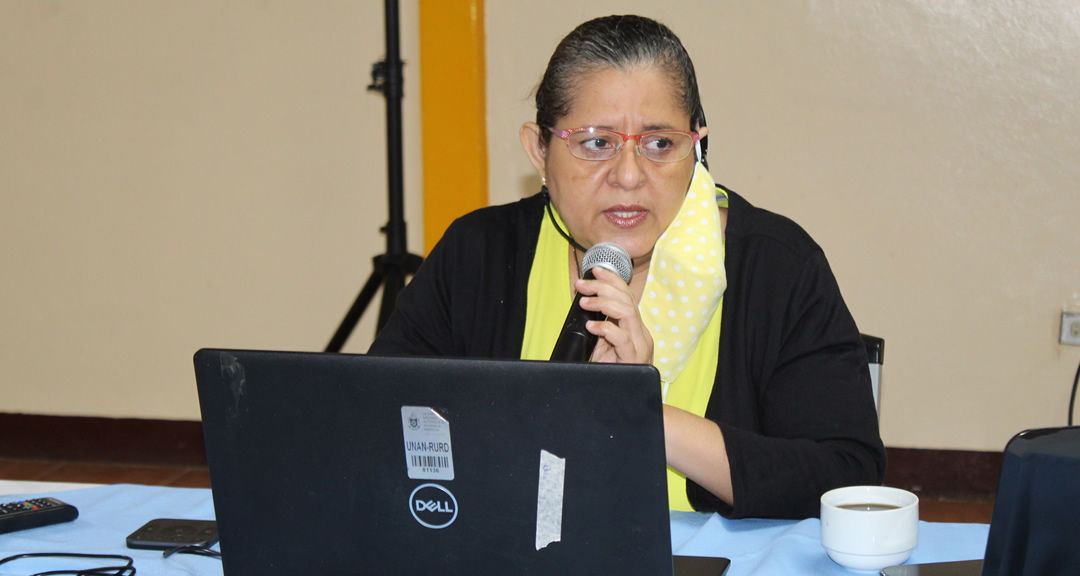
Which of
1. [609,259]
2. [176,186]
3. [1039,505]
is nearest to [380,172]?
[176,186]

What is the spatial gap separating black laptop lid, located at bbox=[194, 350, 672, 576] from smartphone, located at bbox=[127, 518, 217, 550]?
0.88 feet

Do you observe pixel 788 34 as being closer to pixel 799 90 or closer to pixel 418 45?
pixel 799 90

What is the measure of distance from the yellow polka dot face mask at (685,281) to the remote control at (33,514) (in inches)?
31.4

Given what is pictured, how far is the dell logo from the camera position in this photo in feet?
2.59

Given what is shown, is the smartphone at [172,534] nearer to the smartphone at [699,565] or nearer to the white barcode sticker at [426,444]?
the white barcode sticker at [426,444]

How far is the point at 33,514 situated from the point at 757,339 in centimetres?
98

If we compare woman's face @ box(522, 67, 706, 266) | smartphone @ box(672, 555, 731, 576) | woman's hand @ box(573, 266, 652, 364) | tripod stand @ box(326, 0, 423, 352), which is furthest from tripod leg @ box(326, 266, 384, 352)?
smartphone @ box(672, 555, 731, 576)

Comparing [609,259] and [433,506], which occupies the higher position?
[609,259]

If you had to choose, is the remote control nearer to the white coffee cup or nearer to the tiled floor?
the white coffee cup

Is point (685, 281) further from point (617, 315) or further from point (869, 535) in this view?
point (869, 535)

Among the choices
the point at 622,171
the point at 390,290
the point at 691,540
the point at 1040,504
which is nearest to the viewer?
the point at 1040,504

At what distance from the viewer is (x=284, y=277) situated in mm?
3234

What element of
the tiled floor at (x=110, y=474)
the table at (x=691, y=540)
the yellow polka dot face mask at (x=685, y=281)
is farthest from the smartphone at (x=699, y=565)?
the tiled floor at (x=110, y=474)

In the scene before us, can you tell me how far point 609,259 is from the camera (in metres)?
1.20
